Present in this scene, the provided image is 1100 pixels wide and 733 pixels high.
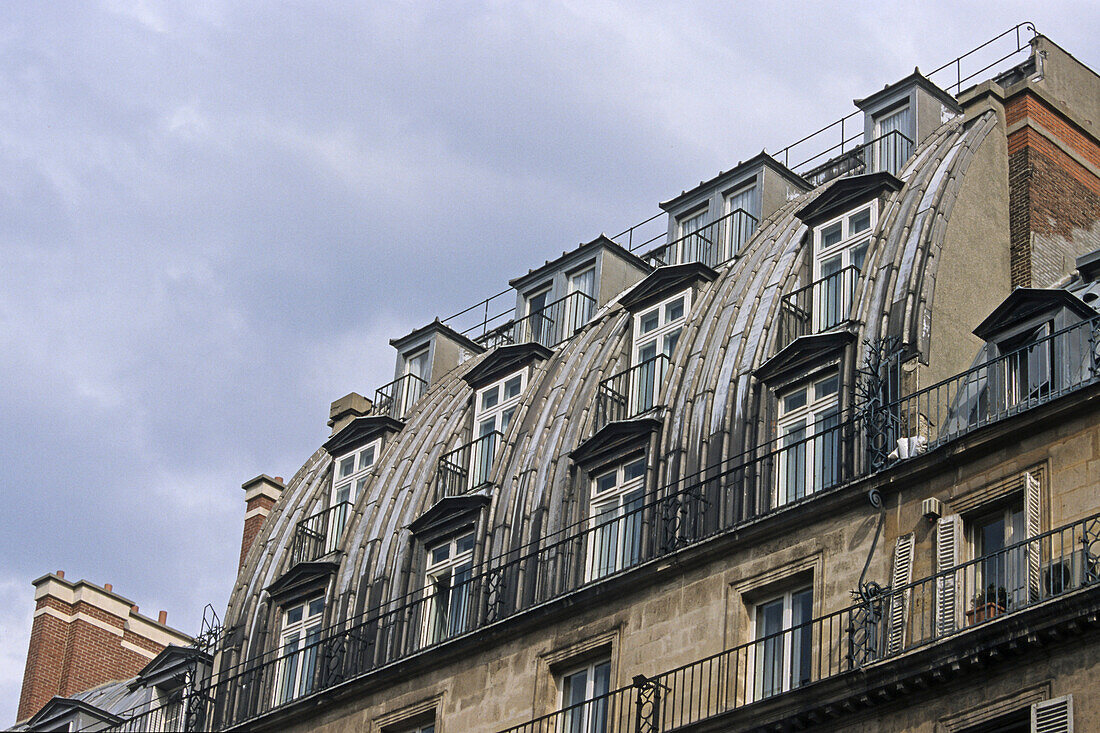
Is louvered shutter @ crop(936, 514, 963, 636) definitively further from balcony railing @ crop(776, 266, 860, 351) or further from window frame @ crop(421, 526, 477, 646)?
window frame @ crop(421, 526, 477, 646)

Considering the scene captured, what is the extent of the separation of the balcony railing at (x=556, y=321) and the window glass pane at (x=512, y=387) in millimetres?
1465

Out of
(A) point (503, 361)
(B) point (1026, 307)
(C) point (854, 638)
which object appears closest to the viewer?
(C) point (854, 638)

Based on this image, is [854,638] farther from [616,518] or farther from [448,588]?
[448,588]

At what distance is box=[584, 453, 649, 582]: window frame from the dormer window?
14.2 feet

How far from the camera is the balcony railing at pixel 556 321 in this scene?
49062 mm

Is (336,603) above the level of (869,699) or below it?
above

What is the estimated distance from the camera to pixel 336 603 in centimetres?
4625

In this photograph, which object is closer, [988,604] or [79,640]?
[988,604]

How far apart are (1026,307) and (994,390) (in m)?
1.51

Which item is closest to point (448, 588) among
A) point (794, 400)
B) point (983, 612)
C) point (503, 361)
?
point (503, 361)

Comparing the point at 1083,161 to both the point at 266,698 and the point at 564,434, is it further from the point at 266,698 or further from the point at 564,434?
the point at 266,698

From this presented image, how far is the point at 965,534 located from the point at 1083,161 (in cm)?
1260

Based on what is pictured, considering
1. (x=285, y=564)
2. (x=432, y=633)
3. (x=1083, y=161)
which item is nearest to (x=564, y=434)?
(x=432, y=633)

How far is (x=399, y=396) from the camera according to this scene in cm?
5309
